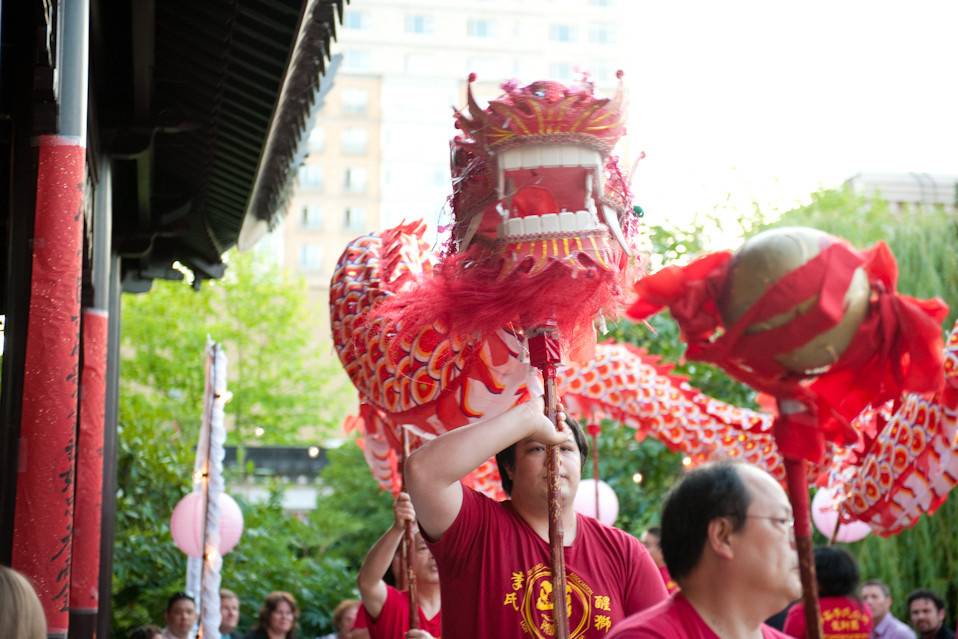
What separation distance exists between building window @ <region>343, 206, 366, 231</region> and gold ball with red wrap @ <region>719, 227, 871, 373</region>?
4641 cm

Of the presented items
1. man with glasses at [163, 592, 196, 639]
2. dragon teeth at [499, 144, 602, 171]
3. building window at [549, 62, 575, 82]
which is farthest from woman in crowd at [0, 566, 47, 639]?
building window at [549, 62, 575, 82]

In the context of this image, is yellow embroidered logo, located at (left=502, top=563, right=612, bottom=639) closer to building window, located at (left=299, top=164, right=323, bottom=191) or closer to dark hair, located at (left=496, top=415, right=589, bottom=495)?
dark hair, located at (left=496, top=415, right=589, bottom=495)

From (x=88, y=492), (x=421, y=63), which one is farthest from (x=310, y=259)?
(x=88, y=492)

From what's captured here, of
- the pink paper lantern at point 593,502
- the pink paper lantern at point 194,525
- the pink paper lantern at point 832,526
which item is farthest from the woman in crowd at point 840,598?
the pink paper lantern at point 194,525

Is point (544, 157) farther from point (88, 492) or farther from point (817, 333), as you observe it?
point (88, 492)

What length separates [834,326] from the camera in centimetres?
211

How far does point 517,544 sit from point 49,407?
6.13 feet

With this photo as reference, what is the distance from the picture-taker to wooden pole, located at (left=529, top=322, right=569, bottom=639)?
10.4 feet

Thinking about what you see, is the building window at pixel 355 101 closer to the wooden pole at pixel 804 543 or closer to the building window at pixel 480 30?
the building window at pixel 480 30

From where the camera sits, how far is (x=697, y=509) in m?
2.50

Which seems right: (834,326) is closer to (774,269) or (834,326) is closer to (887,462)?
(774,269)

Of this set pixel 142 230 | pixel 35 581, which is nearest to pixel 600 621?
pixel 35 581

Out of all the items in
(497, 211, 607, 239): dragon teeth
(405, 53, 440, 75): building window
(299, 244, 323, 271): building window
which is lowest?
(497, 211, 607, 239): dragon teeth

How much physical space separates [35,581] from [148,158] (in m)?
4.37
